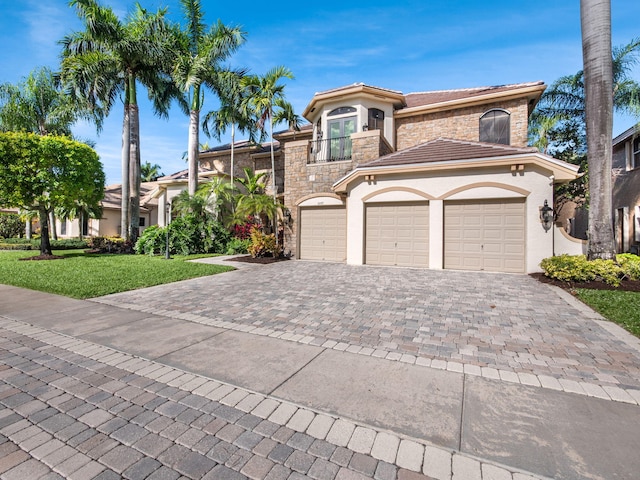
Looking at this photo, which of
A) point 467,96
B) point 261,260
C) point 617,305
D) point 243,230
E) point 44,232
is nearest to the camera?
point 617,305

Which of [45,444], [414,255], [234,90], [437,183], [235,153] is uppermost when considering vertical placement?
[234,90]

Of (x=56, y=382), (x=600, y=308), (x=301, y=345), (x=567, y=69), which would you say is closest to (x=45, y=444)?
(x=56, y=382)

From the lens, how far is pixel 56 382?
10.8 ft

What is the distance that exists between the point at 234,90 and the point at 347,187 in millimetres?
10243

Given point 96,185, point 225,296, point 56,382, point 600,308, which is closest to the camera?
point 56,382

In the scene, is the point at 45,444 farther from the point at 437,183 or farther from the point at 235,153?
the point at 235,153

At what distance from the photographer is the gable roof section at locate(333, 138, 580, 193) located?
10141 millimetres

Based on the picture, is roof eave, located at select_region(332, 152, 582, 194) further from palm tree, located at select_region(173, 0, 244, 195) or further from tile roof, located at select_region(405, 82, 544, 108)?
palm tree, located at select_region(173, 0, 244, 195)

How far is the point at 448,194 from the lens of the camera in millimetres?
11328

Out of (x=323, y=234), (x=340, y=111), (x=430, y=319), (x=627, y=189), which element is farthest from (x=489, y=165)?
(x=627, y=189)

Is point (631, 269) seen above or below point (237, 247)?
below

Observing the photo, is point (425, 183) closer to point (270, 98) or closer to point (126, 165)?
point (270, 98)

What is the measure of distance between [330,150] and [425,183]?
5.54 metres

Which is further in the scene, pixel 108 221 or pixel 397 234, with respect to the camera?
pixel 108 221
